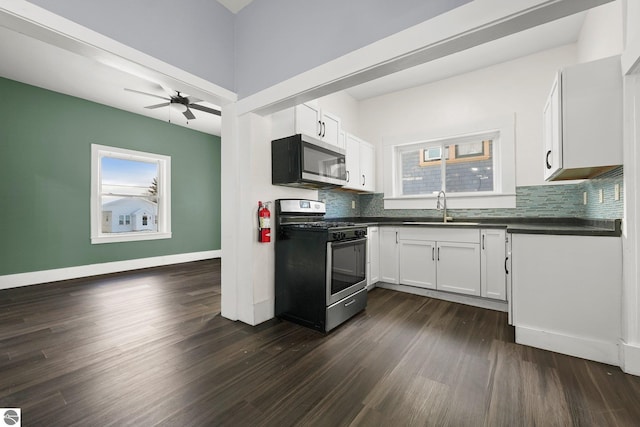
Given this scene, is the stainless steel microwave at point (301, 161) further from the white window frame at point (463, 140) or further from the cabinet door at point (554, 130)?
the cabinet door at point (554, 130)

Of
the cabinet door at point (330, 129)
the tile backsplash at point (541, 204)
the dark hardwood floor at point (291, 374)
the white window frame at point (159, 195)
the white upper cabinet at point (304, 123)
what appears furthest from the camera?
the white window frame at point (159, 195)

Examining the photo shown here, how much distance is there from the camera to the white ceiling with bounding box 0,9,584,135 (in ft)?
9.40

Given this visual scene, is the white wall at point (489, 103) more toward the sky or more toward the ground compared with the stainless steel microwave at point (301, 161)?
more toward the sky

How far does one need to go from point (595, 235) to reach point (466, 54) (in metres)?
2.45

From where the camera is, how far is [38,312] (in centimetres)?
275

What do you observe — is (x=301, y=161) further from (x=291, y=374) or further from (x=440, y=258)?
(x=440, y=258)

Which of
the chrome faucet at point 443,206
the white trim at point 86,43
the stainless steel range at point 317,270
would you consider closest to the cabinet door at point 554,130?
the chrome faucet at point 443,206

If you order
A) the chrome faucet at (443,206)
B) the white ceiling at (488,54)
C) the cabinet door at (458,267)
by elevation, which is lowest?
the cabinet door at (458,267)

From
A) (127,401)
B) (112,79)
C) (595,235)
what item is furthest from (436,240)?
(112,79)

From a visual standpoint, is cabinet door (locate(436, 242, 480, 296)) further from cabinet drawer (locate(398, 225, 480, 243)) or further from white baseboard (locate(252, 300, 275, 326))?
white baseboard (locate(252, 300, 275, 326))

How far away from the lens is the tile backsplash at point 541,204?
2139 millimetres

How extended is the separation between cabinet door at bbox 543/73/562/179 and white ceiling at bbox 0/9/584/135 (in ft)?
3.79

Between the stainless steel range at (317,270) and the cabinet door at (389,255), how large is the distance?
80 centimetres

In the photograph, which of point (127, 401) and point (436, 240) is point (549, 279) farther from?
point (127, 401)
